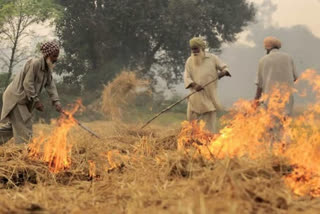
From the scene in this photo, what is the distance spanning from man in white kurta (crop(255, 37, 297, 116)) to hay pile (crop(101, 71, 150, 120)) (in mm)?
3884

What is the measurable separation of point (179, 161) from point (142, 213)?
1336 millimetres

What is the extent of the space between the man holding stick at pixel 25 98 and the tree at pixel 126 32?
16951mm

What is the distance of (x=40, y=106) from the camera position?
21.2ft

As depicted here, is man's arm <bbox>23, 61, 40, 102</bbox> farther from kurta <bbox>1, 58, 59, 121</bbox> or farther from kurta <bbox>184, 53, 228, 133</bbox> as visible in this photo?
kurta <bbox>184, 53, 228, 133</bbox>

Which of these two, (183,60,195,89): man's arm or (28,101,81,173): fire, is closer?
(28,101,81,173): fire

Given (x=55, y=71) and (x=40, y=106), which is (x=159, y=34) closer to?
(x=55, y=71)

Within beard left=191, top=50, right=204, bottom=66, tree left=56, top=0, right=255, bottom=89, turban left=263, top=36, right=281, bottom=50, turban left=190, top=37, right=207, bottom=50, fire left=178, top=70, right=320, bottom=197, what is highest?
tree left=56, top=0, right=255, bottom=89

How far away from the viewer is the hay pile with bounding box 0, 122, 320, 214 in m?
2.94

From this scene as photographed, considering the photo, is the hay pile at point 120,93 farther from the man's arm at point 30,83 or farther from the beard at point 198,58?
the man's arm at point 30,83

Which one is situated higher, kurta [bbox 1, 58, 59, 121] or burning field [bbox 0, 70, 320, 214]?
kurta [bbox 1, 58, 59, 121]

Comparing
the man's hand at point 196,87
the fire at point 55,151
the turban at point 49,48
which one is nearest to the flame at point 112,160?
the fire at point 55,151

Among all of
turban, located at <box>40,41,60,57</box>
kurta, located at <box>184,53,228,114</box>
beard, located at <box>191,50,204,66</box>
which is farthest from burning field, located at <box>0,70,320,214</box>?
beard, located at <box>191,50,204,66</box>

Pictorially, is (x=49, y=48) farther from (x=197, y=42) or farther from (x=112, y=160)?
(x=197, y=42)

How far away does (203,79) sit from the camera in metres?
8.21
